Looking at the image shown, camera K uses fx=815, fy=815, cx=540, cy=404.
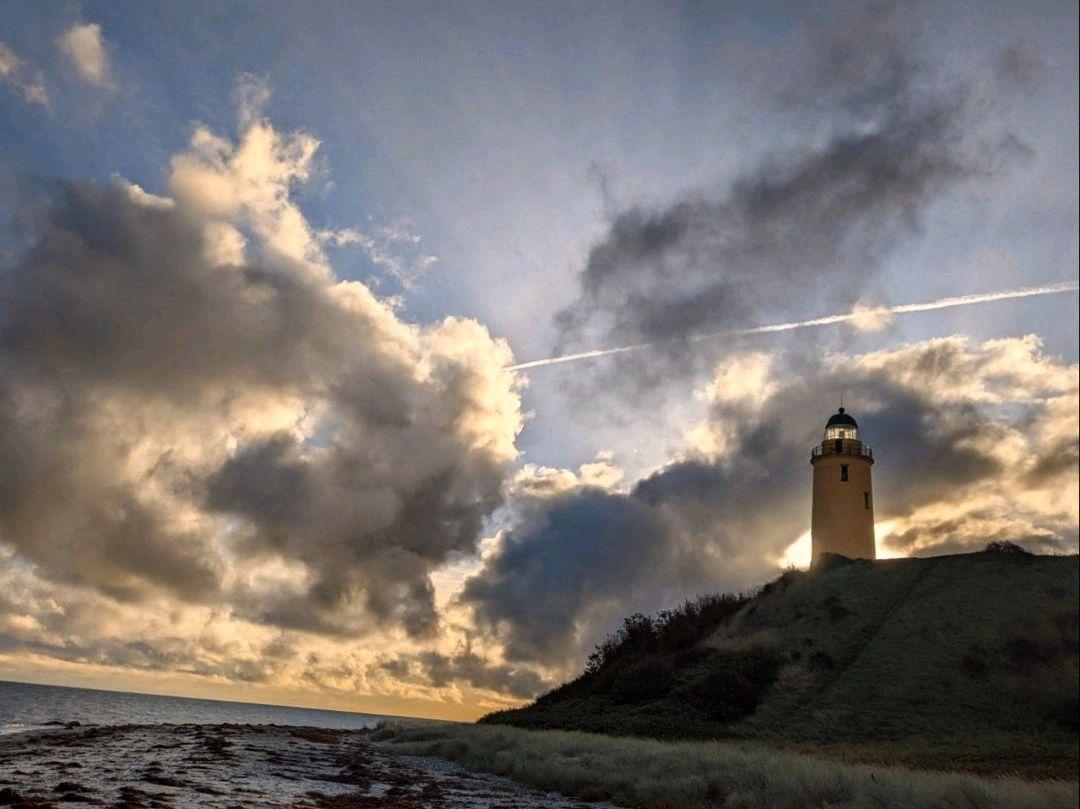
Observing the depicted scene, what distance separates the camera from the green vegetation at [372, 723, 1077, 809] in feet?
50.1

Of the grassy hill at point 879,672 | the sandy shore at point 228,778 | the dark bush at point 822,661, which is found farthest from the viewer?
the dark bush at point 822,661

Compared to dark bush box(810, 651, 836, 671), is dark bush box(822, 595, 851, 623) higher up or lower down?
higher up

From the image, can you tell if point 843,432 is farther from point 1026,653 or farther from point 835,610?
point 1026,653

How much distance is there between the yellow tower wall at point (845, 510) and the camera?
6281 cm

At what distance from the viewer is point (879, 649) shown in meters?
44.6

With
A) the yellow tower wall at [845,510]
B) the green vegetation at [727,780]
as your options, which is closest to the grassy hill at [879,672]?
the yellow tower wall at [845,510]

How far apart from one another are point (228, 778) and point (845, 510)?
53050 millimetres

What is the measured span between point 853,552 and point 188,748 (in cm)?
4892

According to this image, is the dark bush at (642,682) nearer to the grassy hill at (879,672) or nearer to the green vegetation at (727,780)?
the grassy hill at (879,672)

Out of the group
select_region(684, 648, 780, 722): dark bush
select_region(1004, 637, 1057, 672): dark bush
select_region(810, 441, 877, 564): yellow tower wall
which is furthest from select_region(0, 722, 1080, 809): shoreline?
select_region(810, 441, 877, 564): yellow tower wall

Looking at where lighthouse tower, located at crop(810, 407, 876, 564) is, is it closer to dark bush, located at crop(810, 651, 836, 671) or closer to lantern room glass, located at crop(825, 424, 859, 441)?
lantern room glass, located at crop(825, 424, 859, 441)

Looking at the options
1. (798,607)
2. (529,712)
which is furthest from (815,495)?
(529,712)

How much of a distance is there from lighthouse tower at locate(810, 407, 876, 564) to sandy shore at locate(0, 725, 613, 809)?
4031 centimetres

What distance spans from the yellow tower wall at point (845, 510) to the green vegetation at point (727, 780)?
1370 inches
